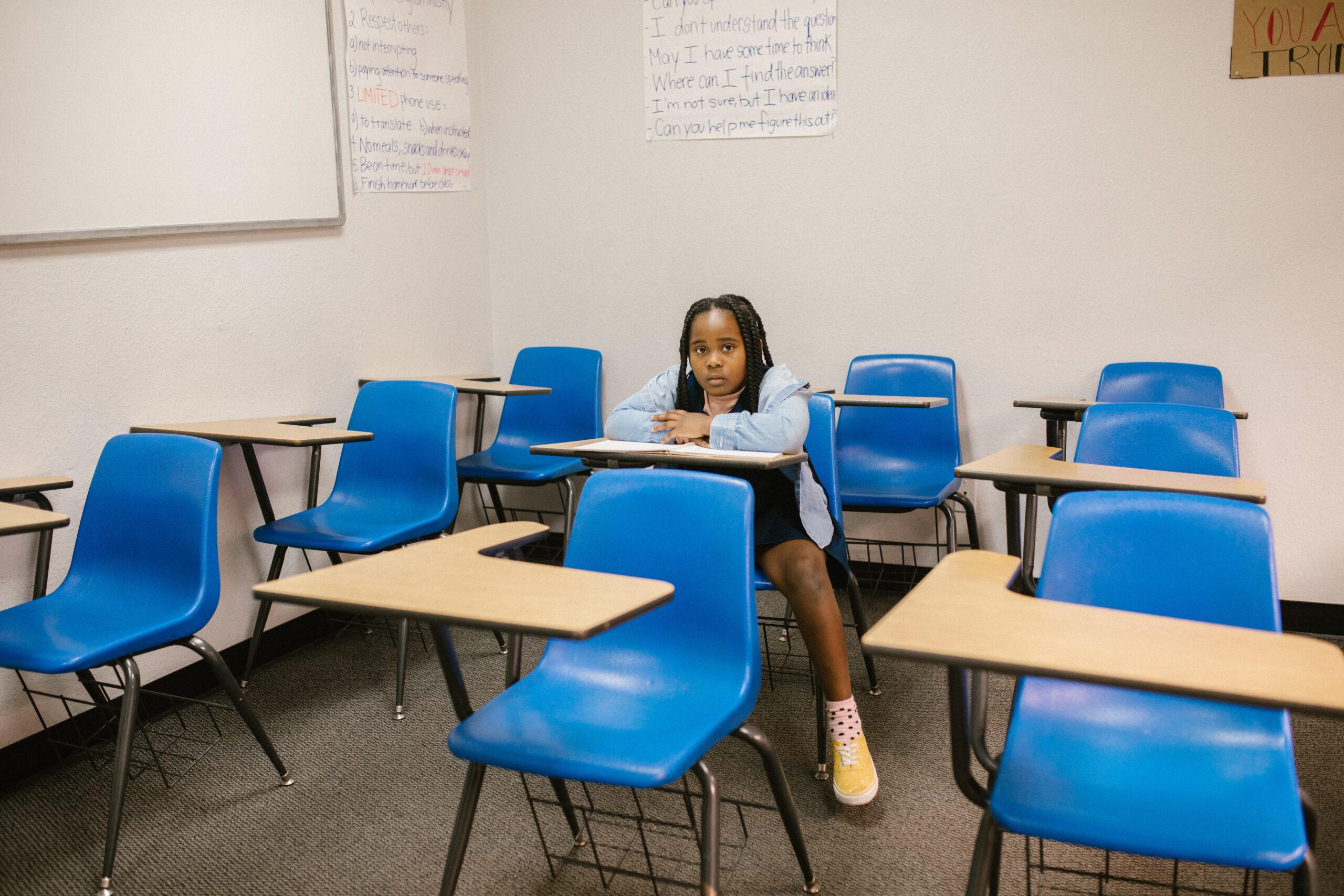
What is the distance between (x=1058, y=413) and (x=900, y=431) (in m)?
0.61

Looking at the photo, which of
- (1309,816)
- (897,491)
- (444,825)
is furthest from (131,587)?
(1309,816)

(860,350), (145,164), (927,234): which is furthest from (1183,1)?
(145,164)

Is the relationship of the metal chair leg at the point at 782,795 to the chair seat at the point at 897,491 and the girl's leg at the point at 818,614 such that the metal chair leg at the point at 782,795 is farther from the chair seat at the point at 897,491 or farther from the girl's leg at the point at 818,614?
the chair seat at the point at 897,491

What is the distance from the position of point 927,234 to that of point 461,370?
2002 mm

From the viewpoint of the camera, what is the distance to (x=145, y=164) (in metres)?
2.62

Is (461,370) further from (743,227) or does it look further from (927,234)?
(927,234)

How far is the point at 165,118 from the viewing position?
2664 millimetres

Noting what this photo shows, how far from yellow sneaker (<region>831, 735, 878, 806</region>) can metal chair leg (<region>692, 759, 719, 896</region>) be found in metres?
0.75

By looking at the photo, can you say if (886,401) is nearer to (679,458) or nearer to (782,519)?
(782,519)

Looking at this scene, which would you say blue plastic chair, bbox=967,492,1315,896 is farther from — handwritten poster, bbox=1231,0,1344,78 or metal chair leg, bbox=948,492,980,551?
handwritten poster, bbox=1231,0,1344,78

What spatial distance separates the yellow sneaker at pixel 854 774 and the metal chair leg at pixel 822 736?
0.36ft

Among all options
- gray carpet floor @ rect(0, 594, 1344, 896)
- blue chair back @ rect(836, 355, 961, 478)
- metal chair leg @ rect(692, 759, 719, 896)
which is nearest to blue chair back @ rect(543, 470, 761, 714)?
metal chair leg @ rect(692, 759, 719, 896)

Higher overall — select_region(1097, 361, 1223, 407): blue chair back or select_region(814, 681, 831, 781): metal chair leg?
select_region(1097, 361, 1223, 407): blue chair back

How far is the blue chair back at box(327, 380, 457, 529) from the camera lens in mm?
2938
